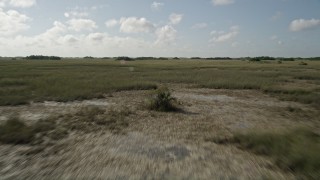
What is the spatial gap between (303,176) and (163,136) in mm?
5249

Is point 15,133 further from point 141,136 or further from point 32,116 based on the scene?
point 32,116

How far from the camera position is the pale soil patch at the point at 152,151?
7738 mm

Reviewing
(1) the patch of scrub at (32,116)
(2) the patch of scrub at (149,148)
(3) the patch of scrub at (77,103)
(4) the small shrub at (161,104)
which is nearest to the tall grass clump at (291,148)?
(2) the patch of scrub at (149,148)

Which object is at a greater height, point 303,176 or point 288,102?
point 303,176

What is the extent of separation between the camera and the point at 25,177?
7.39 m

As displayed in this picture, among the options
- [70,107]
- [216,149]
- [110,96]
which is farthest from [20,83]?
[216,149]

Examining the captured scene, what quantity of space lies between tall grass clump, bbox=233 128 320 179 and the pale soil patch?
13.8 inches

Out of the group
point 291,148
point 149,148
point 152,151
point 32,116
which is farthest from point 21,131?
point 291,148

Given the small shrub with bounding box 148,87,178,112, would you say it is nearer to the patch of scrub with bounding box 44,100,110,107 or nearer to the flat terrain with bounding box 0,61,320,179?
the flat terrain with bounding box 0,61,320,179

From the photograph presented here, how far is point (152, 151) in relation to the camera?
9773mm

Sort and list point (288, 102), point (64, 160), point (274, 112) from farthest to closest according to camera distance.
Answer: point (288, 102)
point (274, 112)
point (64, 160)

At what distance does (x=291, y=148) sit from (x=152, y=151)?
3.80 m

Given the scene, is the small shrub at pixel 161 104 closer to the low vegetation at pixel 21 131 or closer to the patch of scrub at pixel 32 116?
the patch of scrub at pixel 32 116

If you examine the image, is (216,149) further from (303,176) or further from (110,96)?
(110,96)
